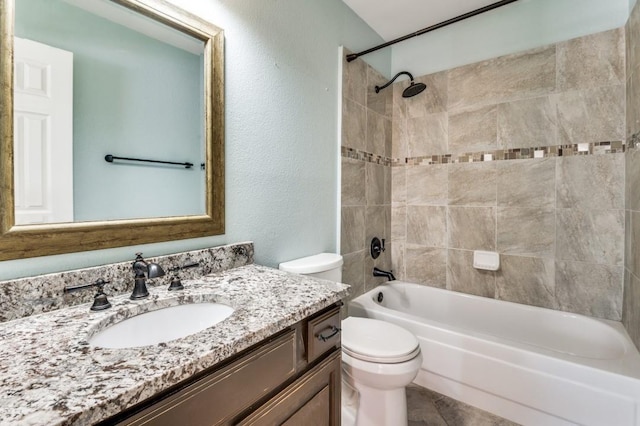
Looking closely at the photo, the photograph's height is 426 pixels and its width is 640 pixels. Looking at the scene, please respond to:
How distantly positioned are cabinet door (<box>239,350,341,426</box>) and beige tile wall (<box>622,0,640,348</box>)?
5.25ft

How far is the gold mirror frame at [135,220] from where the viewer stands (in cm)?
78

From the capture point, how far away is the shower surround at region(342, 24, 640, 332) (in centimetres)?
178

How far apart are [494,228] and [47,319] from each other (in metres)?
2.42

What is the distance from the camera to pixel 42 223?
84 centimetres

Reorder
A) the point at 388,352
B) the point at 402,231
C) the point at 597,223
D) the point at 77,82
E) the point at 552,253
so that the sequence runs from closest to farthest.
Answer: the point at 77,82 → the point at 388,352 → the point at 597,223 → the point at 552,253 → the point at 402,231

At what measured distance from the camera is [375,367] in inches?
51.1

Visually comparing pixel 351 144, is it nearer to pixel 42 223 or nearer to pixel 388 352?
pixel 388 352

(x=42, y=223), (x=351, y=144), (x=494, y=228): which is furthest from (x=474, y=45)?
(x=42, y=223)

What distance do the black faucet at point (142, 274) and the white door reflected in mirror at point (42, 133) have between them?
24cm

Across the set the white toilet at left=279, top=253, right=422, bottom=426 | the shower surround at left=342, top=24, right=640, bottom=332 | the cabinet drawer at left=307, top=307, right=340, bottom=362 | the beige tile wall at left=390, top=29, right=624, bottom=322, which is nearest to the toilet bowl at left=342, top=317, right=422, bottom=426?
the white toilet at left=279, top=253, right=422, bottom=426

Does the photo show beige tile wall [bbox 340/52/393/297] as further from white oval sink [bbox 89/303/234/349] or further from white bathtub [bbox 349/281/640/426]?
white oval sink [bbox 89/303/234/349]

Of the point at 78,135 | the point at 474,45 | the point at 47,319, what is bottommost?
the point at 47,319

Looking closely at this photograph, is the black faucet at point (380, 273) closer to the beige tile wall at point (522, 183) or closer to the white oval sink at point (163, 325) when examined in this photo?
the beige tile wall at point (522, 183)

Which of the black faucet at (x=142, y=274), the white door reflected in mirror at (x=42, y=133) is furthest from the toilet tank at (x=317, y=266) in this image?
the white door reflected in mirror at (x=42, y=133)
